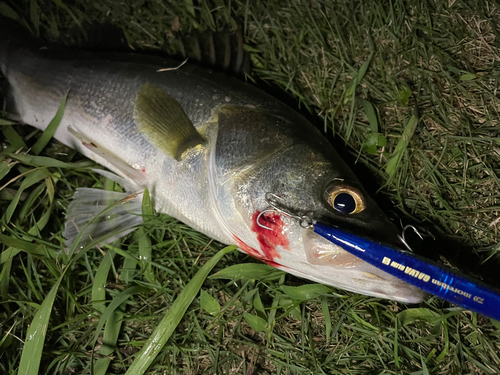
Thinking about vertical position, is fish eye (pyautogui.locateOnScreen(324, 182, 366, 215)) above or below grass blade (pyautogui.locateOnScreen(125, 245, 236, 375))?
above

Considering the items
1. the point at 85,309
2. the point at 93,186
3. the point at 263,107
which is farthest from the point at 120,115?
the point at 85,309

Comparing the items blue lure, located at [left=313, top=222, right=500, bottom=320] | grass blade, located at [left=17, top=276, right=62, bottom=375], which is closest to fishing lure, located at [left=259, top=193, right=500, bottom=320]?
blue lure, located at [left=313, top=222, right=500, bottom=320]

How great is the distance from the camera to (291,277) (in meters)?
2.29

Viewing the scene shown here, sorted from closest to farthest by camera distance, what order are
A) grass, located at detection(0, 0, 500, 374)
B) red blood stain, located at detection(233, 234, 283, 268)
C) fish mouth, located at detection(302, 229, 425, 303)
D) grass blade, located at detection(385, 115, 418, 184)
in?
fish mouth, located at detection(302, 229, 425, 303)
red blood stain, located at detection(233, 234, 283, 268)
grass, located at detection(0, 0, 500, 374)
grass blade, located at detection(385, 115, 418, 184)

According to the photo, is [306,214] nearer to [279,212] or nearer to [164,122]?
Result: [279,212]

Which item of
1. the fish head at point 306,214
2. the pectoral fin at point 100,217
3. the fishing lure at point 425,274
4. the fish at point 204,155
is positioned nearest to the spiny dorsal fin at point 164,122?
the fish at point 204,155

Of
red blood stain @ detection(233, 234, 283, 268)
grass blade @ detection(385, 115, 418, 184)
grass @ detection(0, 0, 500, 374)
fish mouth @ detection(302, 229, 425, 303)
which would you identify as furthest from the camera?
grass blade @ detection(385, 115, 418, 184)

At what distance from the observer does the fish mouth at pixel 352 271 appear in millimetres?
1648

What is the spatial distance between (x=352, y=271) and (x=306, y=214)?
1.09 ft

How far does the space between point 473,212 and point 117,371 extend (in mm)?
2481

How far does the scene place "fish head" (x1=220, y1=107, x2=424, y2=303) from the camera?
1.67m

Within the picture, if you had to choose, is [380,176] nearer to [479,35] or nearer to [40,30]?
[479,35]

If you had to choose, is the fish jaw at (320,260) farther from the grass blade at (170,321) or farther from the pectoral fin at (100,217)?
the pectoral fin at (100,217)

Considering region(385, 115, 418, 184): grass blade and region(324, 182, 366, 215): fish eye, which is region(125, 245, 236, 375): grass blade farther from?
region(385, 115, 418, 184): grass blade
